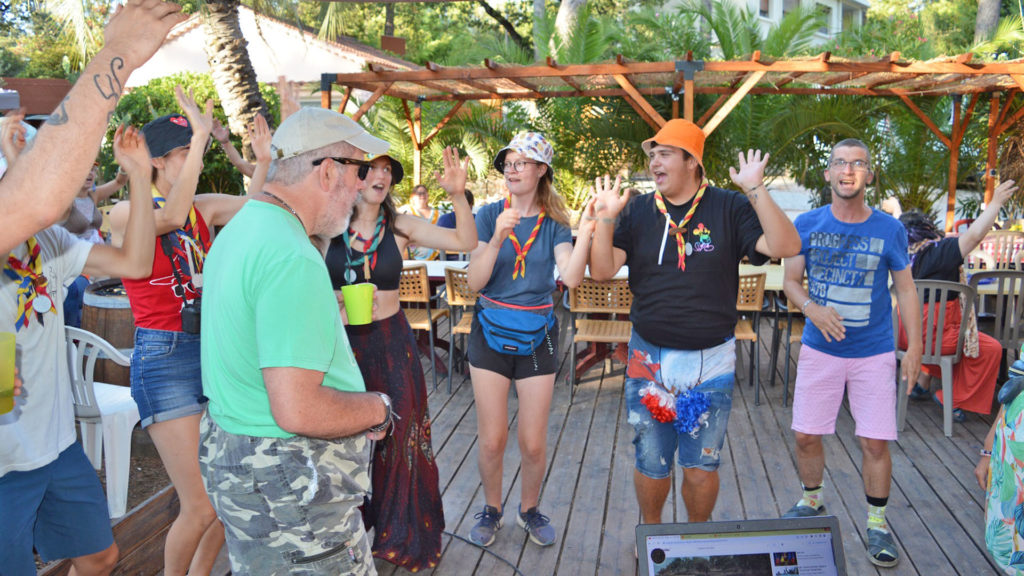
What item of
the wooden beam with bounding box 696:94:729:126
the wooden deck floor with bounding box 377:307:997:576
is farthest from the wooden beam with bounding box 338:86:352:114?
the wooden deck floor with bounding box 377:307:997:576

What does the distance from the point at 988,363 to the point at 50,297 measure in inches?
202

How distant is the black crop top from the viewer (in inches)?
110

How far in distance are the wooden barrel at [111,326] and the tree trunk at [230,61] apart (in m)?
4.22

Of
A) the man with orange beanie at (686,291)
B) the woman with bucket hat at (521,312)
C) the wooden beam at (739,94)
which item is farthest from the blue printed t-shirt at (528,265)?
the wooden beam at (739,94)

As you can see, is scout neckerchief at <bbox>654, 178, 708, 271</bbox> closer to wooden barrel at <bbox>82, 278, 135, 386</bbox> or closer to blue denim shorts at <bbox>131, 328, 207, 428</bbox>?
blue denim shorts at <bbox>131, 328, 207, 428</bbox>

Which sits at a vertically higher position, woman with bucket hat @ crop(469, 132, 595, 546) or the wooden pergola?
the wooden pergola

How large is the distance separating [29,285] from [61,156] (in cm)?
100

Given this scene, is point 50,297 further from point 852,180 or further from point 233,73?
point 233,73

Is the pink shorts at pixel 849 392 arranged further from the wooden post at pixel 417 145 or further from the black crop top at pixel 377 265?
the wooden post at pixel 417 145

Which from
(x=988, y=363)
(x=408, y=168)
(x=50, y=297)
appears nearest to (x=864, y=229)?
(x=988, y=363)

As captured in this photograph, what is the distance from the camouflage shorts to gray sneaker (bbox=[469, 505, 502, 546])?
151 centimetres

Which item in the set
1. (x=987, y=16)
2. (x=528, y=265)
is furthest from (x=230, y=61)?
(x=987, y=16)

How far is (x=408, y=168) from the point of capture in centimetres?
1300

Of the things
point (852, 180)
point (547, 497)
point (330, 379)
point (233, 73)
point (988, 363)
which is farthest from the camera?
point (233, 73)
